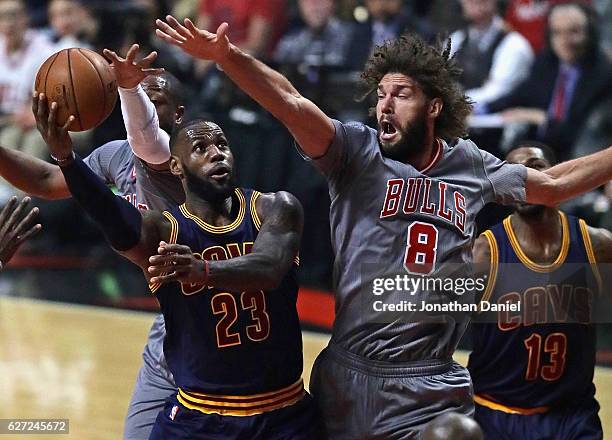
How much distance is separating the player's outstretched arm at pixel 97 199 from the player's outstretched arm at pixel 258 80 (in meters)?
0.51

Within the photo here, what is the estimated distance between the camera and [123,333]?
9.63m

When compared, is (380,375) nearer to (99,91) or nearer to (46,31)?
(99,91)

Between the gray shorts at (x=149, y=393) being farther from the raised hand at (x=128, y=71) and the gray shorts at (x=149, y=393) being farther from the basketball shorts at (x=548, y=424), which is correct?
the basketball shorts at (x=548, y=424)

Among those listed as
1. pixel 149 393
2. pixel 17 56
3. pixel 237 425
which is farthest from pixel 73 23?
pixel 237 425

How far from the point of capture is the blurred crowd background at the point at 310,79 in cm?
944

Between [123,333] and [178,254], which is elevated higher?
[178,254]

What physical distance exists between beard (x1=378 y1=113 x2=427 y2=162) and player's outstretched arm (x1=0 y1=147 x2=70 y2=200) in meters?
1.54

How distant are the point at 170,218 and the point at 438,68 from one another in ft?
4.15

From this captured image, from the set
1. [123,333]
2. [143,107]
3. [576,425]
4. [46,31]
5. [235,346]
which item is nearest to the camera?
[235,346]

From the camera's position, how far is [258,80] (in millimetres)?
4250

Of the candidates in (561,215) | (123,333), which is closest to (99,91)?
(561,215)

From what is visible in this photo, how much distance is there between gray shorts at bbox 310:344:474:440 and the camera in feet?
14.6

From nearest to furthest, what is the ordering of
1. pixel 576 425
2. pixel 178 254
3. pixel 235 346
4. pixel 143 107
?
pixel 178 254
pixel 235 346
pixel 143 107
pixel 576 425

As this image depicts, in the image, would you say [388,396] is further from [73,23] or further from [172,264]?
[73,23]
